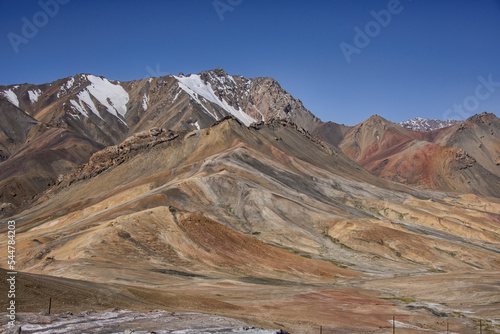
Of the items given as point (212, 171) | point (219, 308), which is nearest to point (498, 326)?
point (219, 308)

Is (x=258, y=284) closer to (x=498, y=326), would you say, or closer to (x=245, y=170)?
(x=498, y=326)

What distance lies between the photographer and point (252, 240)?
85312 millimetres

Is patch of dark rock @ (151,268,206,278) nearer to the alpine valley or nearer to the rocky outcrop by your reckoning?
the alpine valley

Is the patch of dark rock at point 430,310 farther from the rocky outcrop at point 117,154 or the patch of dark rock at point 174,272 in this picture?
the rocky outcrop at point 117,154

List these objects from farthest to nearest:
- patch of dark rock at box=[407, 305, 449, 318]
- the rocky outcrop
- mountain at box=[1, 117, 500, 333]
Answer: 1. the rocky outcrop
2. mountain at box=[1, 117, 500, 333]
3. patch of dark rock at box=[407, 305, 449, 318]

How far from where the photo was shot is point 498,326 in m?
41.2

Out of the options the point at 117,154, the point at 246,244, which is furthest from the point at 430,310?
the point at 117,154

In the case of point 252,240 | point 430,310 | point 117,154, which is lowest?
point 430,310

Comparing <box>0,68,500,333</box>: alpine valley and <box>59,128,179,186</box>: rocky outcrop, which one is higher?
<box>59,128,179,186</box>: rocky outcrop

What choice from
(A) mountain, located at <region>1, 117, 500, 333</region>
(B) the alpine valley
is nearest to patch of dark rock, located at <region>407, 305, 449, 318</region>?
(A) mountain, located at <region>1, 117, 500, 333</region>

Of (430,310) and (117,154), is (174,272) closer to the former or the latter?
(430,310)

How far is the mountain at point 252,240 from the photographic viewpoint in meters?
46.0

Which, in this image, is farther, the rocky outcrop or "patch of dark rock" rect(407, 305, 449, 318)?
the rocky outcrop

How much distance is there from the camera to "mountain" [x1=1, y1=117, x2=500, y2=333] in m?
46.0
